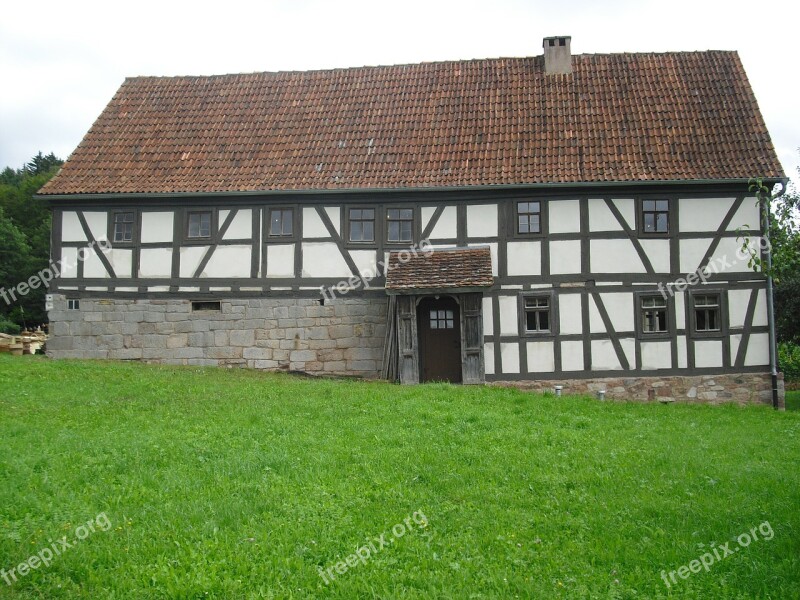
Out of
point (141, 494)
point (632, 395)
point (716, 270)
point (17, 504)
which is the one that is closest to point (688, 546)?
point (141, 494)

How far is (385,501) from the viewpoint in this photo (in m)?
6.79

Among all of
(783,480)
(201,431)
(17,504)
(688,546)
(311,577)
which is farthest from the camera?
(201,431)

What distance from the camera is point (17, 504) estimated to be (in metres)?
6.37

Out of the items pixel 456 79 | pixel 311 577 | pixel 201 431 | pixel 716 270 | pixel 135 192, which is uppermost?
pixel 456 79

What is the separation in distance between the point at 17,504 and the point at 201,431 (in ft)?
10.6

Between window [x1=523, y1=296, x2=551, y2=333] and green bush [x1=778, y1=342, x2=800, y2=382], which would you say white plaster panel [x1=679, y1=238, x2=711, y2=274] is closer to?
window [x1=523, y1=296, x2=551, y2=333]

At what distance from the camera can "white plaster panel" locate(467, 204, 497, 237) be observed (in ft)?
55.4

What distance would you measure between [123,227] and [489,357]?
10135 millimetres

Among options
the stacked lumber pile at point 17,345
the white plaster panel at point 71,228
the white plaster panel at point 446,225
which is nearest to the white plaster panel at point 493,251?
the white plaster panel at point 446,225

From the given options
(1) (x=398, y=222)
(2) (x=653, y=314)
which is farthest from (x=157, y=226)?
(2) (x=653, y=314)

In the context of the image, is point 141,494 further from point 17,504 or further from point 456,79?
Answer: point 456,79

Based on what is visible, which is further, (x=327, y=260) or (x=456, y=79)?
(x=456, y=79)

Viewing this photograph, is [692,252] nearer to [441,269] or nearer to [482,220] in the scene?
[482,220]

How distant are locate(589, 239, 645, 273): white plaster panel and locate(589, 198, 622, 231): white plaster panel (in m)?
0.35
